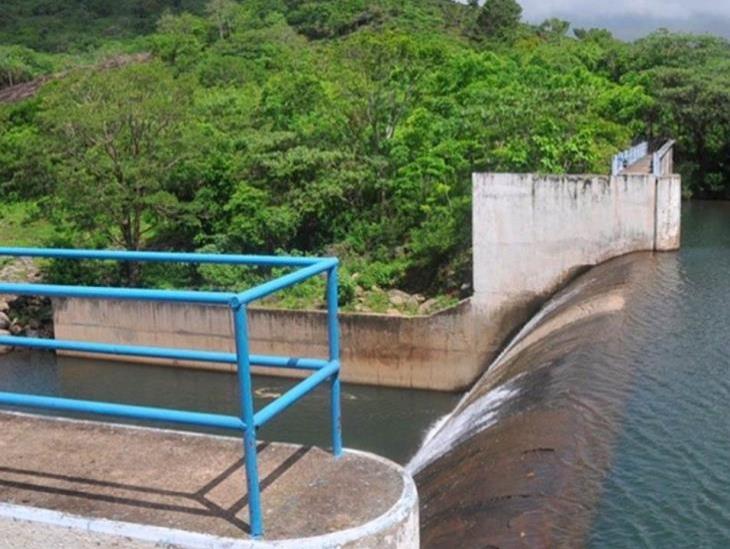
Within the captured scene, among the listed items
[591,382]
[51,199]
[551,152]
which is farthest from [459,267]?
[51,199]

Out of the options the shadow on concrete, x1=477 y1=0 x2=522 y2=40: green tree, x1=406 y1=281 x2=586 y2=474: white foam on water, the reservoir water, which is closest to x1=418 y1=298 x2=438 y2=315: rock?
the reservoir water

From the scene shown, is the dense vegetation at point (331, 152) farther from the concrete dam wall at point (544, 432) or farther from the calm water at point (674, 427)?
the calm water at point (674, 427)

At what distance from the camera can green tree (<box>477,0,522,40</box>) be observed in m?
47.4

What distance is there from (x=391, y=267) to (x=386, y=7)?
118 feet

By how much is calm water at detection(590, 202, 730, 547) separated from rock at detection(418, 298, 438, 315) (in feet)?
14.2

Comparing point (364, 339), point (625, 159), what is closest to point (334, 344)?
point (364, 339)

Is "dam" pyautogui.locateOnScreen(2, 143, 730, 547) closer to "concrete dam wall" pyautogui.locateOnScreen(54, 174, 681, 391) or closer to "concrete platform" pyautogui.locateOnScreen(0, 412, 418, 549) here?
"concrete dam wall" pyautogui.locateOnScreen(54, 174, 681, 391)

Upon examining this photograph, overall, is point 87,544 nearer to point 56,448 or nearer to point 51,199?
point 56,448

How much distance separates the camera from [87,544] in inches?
112

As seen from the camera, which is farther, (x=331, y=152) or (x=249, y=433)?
(x=331, y=152)

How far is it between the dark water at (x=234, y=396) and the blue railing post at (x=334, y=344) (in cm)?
898

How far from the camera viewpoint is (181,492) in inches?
125

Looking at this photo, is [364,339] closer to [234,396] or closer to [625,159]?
[234,396]

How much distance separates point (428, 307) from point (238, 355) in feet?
45.7
